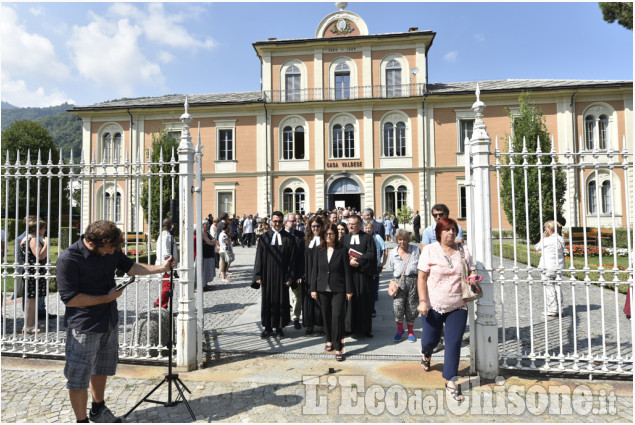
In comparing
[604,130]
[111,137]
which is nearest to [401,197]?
[604,130]

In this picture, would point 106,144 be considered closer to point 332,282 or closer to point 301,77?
point 301,77

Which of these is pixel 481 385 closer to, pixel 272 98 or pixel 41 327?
pixel 41 327

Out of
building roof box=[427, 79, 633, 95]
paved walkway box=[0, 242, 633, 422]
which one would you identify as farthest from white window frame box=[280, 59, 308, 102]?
paved walkway box=[0, 242, 633, 422]

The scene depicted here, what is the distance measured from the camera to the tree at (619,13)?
14.3 m

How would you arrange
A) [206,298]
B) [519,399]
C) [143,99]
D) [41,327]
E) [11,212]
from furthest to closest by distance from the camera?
[11,212] → [143,99] → [206,298] → [41,327] → [519,399]

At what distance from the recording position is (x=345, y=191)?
25953 millimetres

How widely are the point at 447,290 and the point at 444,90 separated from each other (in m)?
24.1

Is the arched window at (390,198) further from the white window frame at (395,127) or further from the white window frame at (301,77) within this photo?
the white window frame at (301,77)

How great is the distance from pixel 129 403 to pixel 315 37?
26.3 meters

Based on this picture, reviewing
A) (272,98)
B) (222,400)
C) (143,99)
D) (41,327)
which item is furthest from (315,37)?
(222,400)

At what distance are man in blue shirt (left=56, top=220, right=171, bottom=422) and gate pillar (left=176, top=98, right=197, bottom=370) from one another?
1.25m

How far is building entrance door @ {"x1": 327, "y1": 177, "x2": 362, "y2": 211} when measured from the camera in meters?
25.9

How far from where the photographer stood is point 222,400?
3.96 meters

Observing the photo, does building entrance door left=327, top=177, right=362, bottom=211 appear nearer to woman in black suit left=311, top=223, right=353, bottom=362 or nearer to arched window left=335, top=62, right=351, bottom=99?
arched window left=335, top=62, right=351, bottom=99
